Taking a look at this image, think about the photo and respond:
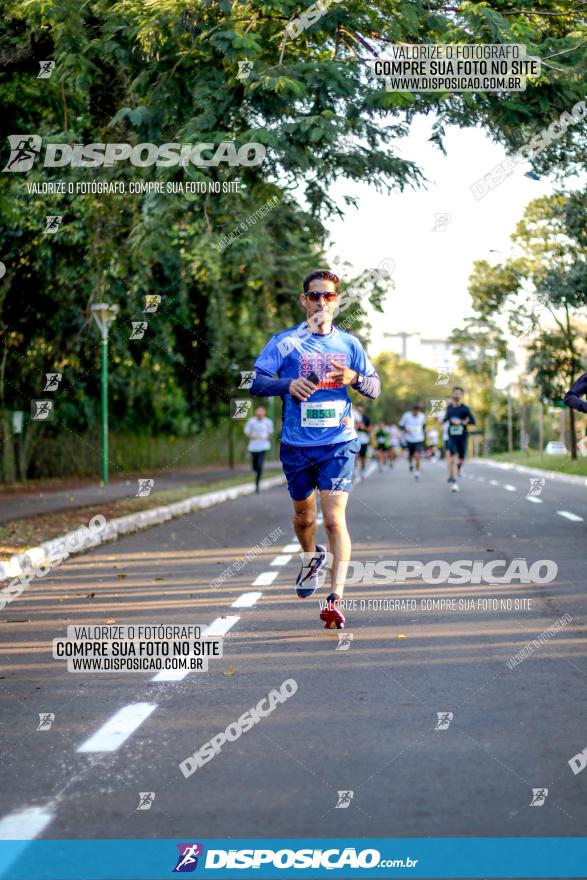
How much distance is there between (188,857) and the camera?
378cm

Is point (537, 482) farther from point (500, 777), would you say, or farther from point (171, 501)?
point (500, 777)

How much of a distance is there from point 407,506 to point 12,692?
46.7ft

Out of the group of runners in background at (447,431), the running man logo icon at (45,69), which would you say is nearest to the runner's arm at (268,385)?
the running man logo icon at (45,69)

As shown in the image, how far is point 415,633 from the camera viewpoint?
775cm

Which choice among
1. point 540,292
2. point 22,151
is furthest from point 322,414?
point 540,292

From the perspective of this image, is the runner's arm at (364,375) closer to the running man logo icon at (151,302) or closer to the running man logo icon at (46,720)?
the running man logo icon at (46,720)

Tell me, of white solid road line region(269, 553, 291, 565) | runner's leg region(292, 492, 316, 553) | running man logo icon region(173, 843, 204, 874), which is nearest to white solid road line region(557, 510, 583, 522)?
white solid road line region(269, 553, 291, 565)

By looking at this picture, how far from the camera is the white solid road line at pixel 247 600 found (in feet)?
29.4

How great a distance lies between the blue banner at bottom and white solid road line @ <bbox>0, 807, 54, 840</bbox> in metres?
0.07

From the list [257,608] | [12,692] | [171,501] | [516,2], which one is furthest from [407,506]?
[12,692]

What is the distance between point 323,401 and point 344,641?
1.45 meters

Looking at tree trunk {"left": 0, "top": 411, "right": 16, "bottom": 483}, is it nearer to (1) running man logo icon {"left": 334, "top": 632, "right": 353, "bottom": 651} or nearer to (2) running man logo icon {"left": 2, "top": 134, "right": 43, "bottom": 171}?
(2) running man logo icon {"left": 2, "top": 134, "right": 43, "bottom": 171}

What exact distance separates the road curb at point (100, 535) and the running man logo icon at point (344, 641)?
4.52 m

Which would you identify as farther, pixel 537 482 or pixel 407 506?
pixel 537 482
